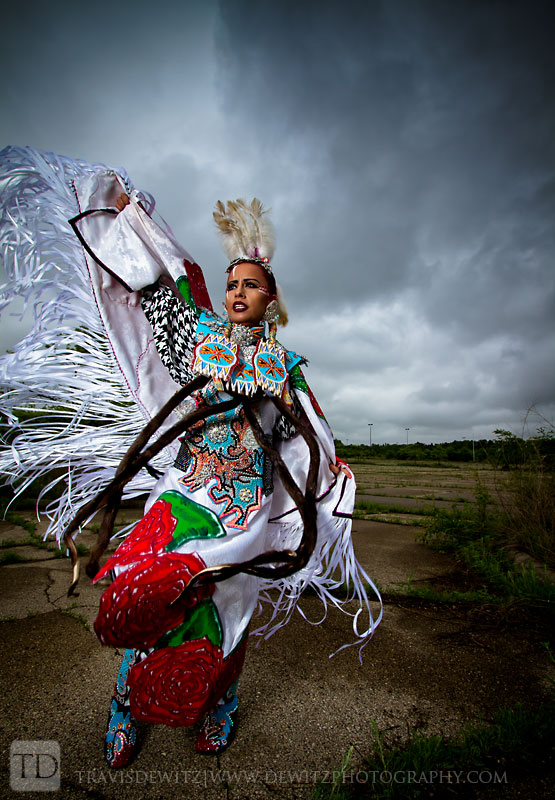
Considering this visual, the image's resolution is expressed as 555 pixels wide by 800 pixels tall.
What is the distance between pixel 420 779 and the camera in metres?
1.46

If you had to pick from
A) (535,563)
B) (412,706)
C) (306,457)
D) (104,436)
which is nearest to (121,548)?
(104,436)

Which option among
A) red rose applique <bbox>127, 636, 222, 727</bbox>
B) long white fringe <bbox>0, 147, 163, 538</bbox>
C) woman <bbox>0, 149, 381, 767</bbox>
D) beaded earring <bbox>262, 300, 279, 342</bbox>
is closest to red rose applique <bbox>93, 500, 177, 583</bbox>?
woman <bbox>0, 149, 381, 767</bbox>

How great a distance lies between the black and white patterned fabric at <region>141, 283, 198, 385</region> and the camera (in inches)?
73.5

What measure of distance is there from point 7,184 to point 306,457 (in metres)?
1.93

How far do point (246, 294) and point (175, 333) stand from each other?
392mm

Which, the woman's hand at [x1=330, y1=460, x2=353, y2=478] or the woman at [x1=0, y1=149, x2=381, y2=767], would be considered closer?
the woman at [x1=0, y1=149, x2=381, y2=767]

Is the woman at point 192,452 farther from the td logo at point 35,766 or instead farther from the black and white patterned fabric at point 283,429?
the td logo at point 35,766

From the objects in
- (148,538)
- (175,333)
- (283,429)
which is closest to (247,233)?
(175,333)

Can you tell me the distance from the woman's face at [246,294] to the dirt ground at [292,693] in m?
1.87

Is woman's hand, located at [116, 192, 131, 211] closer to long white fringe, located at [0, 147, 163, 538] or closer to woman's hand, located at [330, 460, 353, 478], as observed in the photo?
long white fringe, located at [0, 147, 163, 538]

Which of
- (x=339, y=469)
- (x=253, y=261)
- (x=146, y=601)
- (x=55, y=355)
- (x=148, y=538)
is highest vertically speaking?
(x=253, y=261)

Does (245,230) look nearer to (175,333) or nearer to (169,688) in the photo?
(175,333)

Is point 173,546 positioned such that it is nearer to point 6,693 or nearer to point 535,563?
point 6,693

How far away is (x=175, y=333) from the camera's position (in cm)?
189
